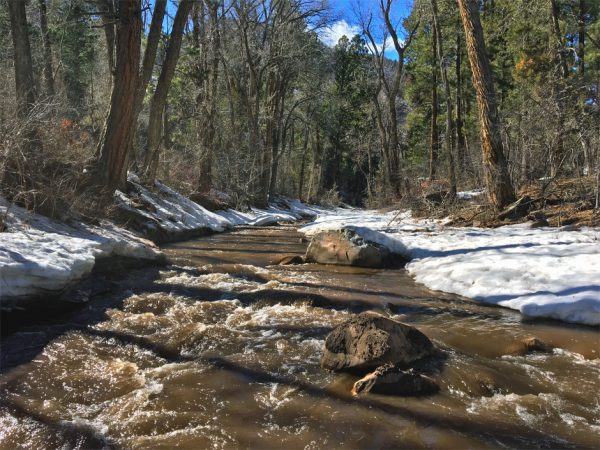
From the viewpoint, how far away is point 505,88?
31.8m

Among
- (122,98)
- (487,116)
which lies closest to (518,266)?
(487,116)

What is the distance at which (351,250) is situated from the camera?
9664 mm

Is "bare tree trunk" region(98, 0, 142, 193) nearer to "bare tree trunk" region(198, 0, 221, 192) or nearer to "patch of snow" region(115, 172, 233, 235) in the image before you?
"patch of snow" region(115, 172, 233, 235)

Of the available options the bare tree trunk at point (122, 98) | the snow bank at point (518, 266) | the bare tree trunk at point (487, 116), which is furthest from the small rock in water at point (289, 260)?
the bare tree trunk at point (487, 116)

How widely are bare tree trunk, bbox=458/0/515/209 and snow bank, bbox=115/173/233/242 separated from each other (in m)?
8.68

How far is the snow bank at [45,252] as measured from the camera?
17.2 ft

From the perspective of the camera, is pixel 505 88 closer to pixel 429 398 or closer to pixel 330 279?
pixel 330 279

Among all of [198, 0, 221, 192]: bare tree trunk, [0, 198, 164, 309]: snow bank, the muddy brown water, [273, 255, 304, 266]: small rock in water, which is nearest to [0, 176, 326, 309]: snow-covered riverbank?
[0, 198, 164, 309]: snow bank

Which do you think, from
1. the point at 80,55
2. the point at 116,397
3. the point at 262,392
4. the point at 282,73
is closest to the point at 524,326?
the point at 262,392

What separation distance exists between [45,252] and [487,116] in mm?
10355

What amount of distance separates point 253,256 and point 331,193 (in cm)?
3335

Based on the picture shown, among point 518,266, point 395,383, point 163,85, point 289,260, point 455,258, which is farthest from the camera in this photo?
point 163,85

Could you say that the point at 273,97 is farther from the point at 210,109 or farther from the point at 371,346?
the point at 371,346

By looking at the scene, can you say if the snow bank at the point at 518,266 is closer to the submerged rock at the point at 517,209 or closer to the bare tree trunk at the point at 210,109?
the submerged rock at the point at 517,209
